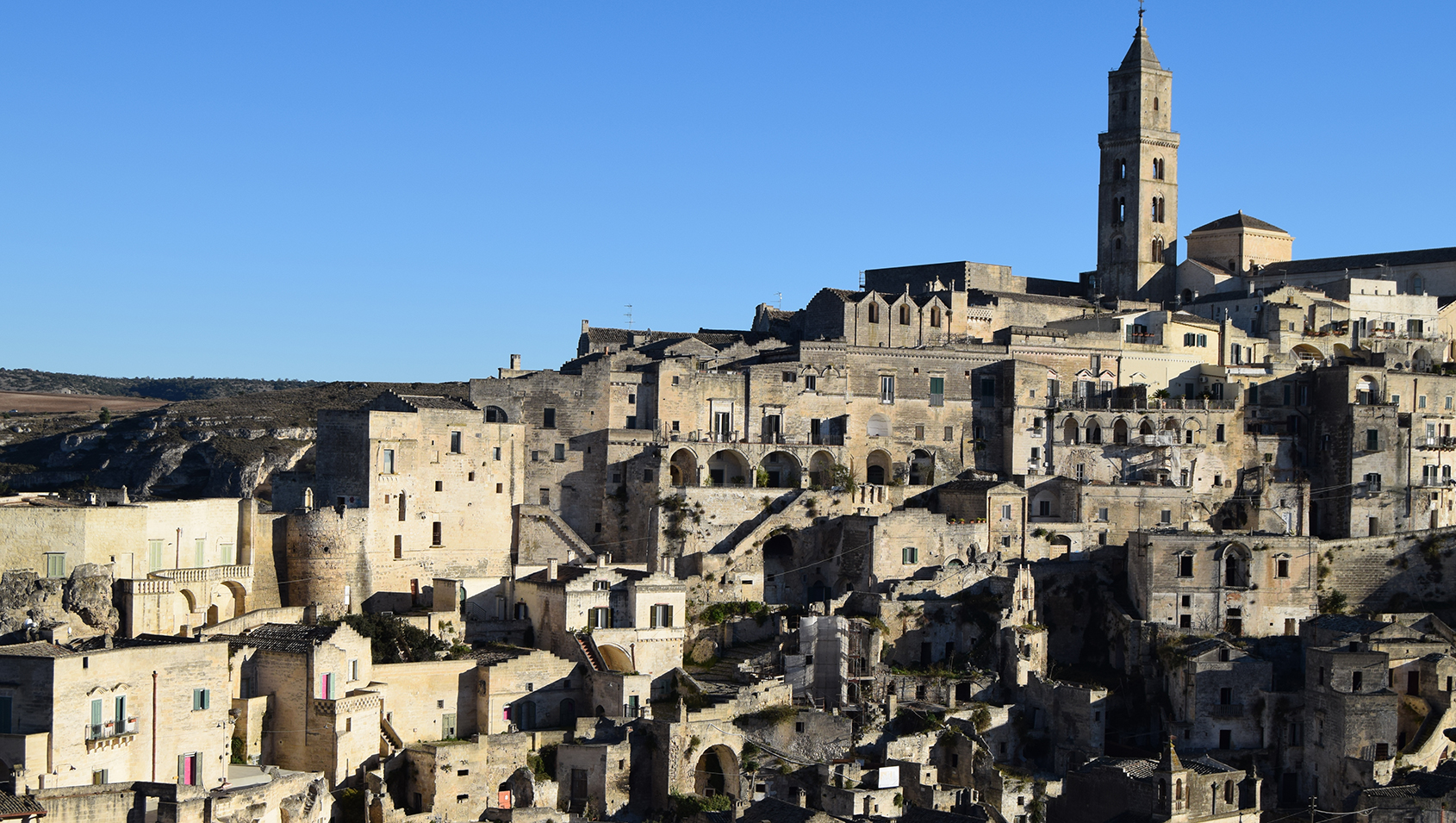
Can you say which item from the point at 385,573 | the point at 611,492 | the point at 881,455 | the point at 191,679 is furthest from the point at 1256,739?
the point at 191,679

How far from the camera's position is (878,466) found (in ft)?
206

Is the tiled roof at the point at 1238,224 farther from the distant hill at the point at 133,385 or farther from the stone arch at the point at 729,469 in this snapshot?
the distant hill at the point at 133,385

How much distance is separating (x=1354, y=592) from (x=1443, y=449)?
8273mm

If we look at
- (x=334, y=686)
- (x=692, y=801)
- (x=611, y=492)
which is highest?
(x=611, y=492)

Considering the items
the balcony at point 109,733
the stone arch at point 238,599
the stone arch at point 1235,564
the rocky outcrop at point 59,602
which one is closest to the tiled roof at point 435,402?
the stone arch at point 238,599

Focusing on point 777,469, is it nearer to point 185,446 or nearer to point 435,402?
point 435,402

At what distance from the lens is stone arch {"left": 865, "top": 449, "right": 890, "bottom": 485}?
205 ft

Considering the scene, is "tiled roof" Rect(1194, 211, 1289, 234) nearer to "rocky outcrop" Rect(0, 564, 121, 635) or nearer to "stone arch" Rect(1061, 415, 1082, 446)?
"stone arch" Rect(1061, 415, 1082, 446)

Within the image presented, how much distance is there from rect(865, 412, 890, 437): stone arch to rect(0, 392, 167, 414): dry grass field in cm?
5641

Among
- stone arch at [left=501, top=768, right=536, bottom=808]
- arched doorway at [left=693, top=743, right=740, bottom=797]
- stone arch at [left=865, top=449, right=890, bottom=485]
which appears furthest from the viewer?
stone arch at [left=865, top=449, right=890, bottom=485]

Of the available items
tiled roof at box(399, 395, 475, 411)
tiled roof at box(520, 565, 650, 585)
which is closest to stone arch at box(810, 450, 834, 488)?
tiled roof at box(520, 565, 650, 585)

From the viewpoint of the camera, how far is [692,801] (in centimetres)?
4672

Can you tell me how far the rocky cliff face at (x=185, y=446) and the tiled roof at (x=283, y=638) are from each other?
80.2 feet

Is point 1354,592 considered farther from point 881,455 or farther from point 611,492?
point 611,492
